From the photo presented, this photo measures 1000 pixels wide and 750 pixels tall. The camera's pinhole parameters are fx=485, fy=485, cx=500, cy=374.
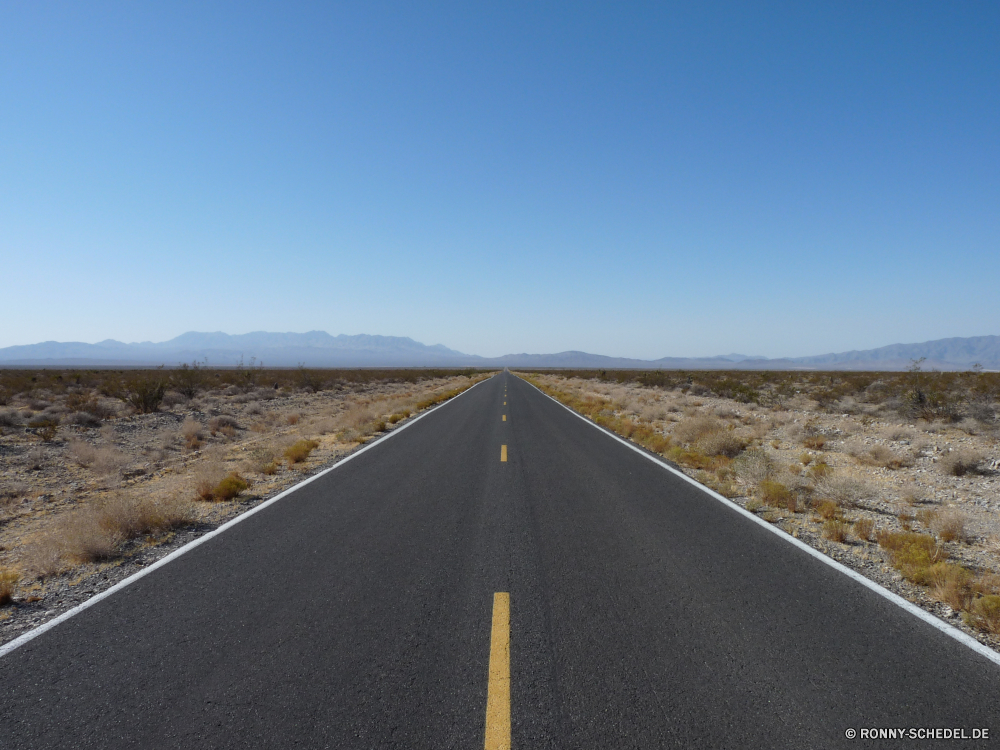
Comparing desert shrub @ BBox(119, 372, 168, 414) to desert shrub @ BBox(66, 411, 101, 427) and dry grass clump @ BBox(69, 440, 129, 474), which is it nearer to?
desert shrub @ BBox(66, 411, 101, 427)

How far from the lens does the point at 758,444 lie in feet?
45.0

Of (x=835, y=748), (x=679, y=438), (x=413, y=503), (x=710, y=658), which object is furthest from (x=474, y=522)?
(x=679, y=438)

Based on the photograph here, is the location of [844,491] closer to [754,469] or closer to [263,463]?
[754,469]

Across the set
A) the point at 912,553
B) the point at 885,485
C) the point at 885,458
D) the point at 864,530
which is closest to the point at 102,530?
Result: the point at 912,553

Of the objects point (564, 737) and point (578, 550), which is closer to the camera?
point (564, 737)

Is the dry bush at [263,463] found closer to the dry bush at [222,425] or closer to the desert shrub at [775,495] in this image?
the dry bush at [222,425]

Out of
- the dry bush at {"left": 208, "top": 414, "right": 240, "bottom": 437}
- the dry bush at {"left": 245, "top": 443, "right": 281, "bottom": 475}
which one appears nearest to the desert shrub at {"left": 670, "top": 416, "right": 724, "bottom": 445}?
the dry bush at {"left": 245, "top": 443, "right": 281, "bottom": 475}

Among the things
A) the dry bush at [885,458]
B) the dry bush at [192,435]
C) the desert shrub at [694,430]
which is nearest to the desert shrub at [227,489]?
the dry bush at [192,435]

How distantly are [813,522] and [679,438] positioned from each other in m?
7.56

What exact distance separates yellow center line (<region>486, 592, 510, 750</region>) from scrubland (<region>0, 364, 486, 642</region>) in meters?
3.96

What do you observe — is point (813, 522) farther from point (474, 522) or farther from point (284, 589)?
point (284, 589)

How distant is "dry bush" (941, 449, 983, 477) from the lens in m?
9.90

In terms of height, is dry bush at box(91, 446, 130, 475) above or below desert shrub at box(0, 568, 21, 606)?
below

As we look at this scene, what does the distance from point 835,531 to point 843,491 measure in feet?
6.95
